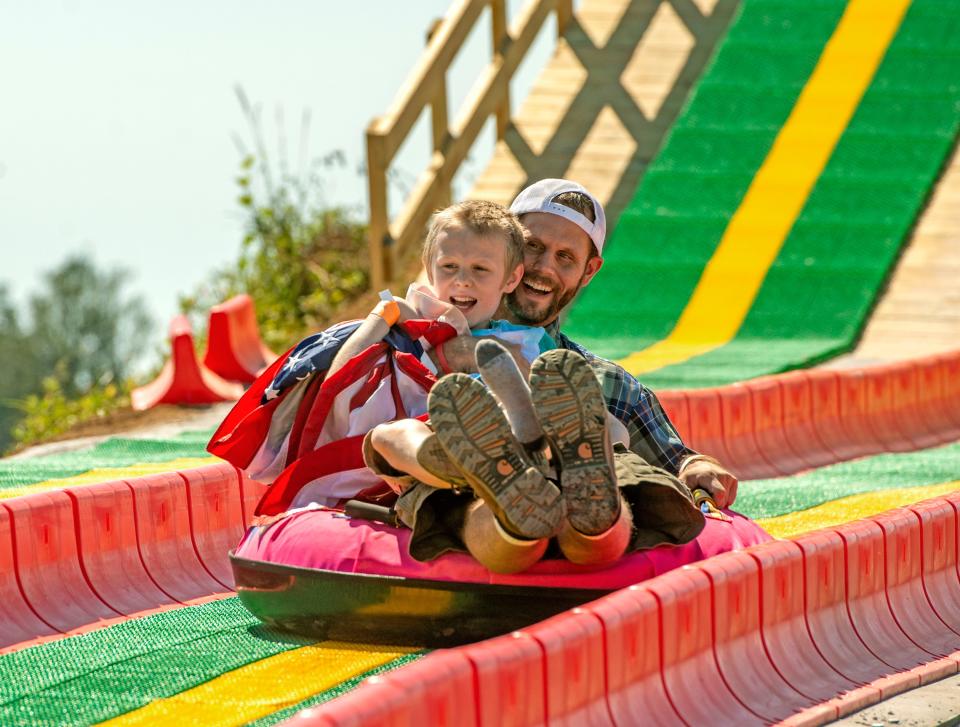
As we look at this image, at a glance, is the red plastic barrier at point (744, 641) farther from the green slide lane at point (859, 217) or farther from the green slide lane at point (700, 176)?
the green slide lane at point (700, 176)

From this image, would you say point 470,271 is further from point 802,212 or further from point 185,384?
point 802,212

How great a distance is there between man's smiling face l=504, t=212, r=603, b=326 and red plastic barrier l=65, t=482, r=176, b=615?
1390mm

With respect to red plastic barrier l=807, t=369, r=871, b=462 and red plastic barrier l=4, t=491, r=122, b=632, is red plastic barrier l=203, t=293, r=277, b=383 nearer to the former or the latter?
red plastic barrier l=807, t=369, r=871, b=462

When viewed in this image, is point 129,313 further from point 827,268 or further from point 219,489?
point 219,489

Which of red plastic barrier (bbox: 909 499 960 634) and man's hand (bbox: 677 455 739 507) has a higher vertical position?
man's hand (bbox: 677 455 739 507)

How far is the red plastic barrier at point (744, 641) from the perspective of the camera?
429 centimetres

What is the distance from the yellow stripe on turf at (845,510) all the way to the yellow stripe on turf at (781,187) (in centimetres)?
276

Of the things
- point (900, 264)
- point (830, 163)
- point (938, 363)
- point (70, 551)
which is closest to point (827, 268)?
point (900, 264)

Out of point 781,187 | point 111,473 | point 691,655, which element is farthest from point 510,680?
point 781,187

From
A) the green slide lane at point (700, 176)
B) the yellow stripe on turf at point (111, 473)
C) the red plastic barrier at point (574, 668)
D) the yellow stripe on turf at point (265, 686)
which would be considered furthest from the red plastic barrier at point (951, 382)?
the red plastic barrier at point (574, 668)

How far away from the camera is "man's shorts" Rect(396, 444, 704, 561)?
435 centimetres

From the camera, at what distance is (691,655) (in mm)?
4246

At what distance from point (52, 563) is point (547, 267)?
1700 mm

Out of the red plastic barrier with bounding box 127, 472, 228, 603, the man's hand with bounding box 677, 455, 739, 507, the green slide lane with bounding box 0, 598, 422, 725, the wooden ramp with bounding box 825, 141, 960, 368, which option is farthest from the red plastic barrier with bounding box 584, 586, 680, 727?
the wooden ramp with bounding box 825, 141, 960, 368
